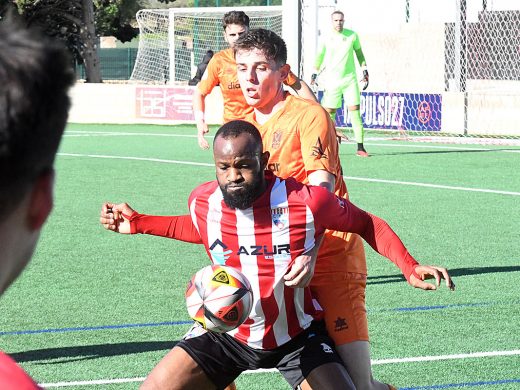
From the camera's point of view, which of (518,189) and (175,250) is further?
(518,189)

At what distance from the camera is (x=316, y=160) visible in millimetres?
5449

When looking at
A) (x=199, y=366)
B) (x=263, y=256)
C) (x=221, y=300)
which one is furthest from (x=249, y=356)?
(x=263, y=256)

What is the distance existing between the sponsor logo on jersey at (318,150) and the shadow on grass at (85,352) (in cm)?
199

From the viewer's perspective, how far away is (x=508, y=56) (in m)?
25.0

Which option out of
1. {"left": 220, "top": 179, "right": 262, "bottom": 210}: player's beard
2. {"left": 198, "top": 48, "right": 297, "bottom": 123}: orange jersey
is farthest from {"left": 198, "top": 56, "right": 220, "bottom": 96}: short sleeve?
{"left": 220, "top": 179, "right": 262, "bottom": 210}: player's beard

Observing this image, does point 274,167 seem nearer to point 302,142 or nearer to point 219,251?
point 302,142

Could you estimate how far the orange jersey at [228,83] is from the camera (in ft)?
28.1

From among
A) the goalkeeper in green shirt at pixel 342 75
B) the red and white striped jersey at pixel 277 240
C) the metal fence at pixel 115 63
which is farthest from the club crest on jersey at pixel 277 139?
the metal fence at pixel 115 63

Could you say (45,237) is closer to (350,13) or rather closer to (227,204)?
(227,204)

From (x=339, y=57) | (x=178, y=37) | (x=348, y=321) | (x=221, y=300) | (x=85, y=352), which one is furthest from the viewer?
(x=178, y=37)

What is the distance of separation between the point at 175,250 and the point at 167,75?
98.2 feet

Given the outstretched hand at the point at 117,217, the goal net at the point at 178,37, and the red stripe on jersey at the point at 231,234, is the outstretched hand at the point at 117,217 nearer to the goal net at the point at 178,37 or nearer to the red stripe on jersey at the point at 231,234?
the red stripe on jersey at the point at 231,234

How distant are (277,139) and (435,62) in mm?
24165

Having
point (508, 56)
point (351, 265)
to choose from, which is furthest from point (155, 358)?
point (508, 56)
